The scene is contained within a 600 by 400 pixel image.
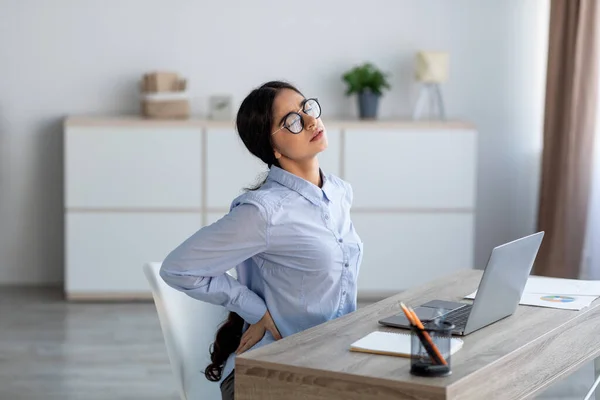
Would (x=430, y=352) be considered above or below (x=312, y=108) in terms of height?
below

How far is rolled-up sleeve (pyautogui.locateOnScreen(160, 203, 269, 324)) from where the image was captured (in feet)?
7.85

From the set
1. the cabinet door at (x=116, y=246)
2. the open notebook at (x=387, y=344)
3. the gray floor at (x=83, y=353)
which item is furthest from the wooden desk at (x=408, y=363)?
the cabinet door at (x=116, y=246)

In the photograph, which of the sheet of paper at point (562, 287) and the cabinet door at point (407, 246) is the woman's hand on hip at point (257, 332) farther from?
the cabinet door at point (407, 246)

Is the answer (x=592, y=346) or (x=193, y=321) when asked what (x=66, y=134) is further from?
(x=592, y=346)

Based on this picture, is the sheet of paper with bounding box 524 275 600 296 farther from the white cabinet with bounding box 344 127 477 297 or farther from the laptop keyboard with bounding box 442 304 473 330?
the white cabinet with bounding box 344 127 477 297

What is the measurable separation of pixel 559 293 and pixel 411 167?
9.58 ft

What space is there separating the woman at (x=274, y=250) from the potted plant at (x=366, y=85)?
3178 mm

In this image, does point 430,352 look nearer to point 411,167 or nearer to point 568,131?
point 411,167

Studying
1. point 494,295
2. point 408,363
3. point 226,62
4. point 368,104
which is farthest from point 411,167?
point 408,363

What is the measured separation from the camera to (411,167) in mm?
5617

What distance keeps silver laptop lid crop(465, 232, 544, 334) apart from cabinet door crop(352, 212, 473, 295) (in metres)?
3.21

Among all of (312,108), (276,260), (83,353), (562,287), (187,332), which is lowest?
(83,353)

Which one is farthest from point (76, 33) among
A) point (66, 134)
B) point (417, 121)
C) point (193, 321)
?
point (193, 321)

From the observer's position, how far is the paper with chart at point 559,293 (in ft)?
8.52
